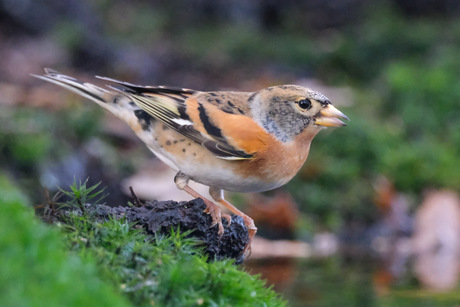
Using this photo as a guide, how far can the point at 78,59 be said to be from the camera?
44.0 ft

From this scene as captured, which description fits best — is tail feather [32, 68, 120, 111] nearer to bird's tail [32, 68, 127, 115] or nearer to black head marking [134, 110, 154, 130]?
bird's tail [32, 68, 127, 115]

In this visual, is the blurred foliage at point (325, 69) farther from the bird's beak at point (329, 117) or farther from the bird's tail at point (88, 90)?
the bird's beak at point (329, 117)

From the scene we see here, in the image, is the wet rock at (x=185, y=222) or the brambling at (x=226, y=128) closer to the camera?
the wet rock at (x=185, y=222)

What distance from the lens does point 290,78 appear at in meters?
14.1

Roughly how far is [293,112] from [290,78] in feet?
28.4

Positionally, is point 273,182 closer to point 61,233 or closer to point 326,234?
point 61,233

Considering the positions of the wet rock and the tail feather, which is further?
the tail feather

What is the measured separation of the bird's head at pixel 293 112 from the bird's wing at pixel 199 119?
13cm

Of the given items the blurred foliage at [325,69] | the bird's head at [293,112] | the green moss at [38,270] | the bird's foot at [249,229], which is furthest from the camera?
the blurred foliage at [325,69]

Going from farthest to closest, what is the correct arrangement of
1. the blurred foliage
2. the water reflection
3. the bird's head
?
1. the blurred foliage
2. the water reflection
3. the bird's head

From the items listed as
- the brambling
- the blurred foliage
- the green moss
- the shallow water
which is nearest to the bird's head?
the brambling

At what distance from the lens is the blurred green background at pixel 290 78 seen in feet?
31.8

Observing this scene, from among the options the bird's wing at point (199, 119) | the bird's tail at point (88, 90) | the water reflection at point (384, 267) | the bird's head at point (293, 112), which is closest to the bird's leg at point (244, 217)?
the bird's wing at point (199, 119)

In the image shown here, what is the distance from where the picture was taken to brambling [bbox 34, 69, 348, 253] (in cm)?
523
